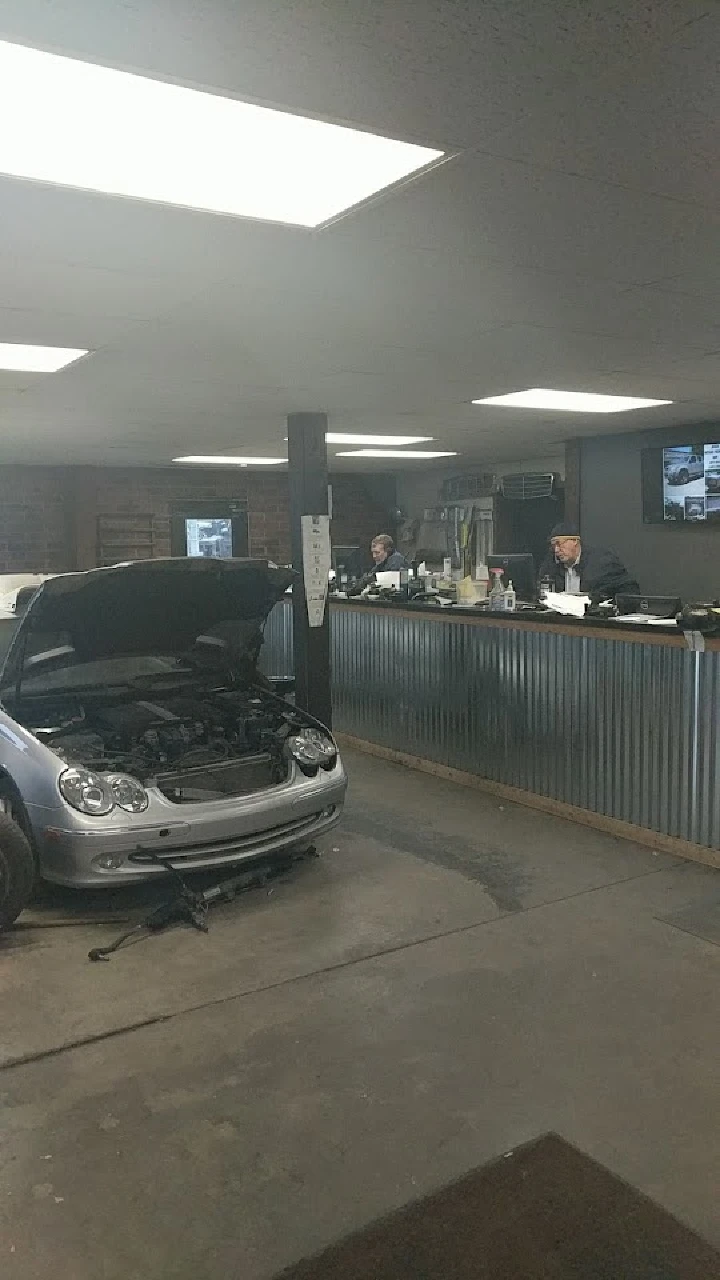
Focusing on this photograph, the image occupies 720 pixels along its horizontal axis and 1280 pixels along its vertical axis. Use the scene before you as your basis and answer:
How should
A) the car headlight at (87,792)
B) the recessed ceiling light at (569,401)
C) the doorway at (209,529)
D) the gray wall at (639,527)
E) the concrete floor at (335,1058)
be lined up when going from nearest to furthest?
the concrete floor at (335,1058) → the car headlight at (87,792) → the recessed ceiling light at (569,401) → the gray wall at (639,527) → the doorway at (209,529)

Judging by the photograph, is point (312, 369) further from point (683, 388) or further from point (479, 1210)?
point (479, 1210)

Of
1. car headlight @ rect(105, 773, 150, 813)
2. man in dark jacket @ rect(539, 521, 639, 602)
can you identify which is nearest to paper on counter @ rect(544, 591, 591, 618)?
man in dark jacket @ rect(539, 521, 639, 602)

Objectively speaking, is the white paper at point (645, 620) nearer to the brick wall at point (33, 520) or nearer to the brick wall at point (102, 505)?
the brick wall at point (102, 505)

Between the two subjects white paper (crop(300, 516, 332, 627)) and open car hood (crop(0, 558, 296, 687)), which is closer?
open car hood (crop(0, 558, 296, 687))

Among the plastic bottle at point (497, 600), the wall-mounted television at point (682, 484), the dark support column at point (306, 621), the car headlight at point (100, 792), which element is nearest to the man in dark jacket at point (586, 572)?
the plastic bottle at point (497, 600)

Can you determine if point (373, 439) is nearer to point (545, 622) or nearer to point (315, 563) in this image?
point (315, 563)

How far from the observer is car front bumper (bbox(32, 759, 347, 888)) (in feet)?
11.8

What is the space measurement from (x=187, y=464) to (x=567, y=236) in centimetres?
849

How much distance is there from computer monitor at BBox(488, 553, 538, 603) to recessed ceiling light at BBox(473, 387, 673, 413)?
1.19 metres

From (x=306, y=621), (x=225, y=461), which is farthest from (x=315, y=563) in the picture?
(x=225, y=461)

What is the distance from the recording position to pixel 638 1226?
2.04 m

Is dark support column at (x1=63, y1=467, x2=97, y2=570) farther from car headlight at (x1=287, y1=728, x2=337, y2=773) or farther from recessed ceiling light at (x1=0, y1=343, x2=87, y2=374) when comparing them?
car headlight at (x1=287, y1=728, x2=337, y2=773)

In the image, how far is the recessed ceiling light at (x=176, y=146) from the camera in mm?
1749

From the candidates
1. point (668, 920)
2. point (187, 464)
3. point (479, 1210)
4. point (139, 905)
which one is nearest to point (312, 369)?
point (139, 905)
